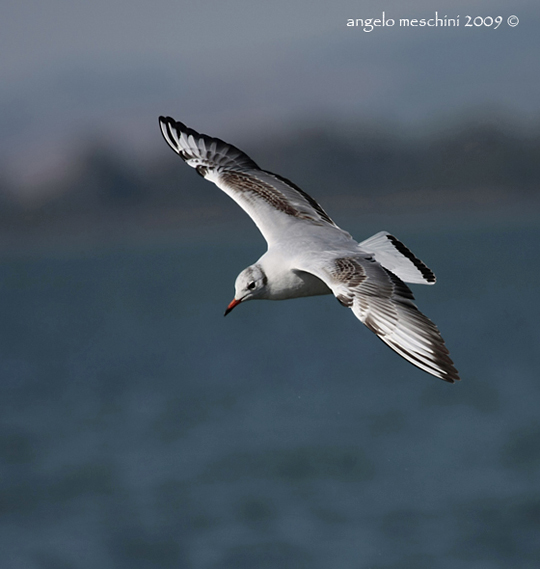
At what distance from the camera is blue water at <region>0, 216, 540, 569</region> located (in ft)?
215

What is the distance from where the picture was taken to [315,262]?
838 cm

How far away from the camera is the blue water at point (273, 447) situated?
6544 centimetres

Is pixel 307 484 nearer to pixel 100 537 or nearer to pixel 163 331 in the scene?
pixel 100 537

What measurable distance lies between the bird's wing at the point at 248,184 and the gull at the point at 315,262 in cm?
1

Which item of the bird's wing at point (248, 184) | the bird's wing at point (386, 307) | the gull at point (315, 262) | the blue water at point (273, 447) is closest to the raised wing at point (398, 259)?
the gull at point (315, 262)

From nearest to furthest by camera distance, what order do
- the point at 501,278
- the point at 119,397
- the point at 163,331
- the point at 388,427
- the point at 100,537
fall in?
the point at 100,537 < the point at 388,427 < the point at 119,397 < the point at 163,331 < the point at 501,278

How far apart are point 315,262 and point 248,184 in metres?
2.61

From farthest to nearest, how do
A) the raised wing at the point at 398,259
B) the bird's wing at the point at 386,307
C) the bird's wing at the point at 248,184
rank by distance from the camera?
the bird's wing at the point at 248,184 < the raised wing at the point at 398,259 < the bird's wing at the point at 386,307

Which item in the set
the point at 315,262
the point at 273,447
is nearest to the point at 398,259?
the point at 315,262

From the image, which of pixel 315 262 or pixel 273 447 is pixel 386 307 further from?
pixel 273 447

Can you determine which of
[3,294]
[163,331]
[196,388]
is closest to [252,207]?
[196,388]

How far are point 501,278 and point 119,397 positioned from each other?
66288 mm

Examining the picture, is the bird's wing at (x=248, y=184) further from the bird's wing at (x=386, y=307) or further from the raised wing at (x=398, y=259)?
the bird's wing at (x=386, y=307)

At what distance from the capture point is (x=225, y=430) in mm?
77250
